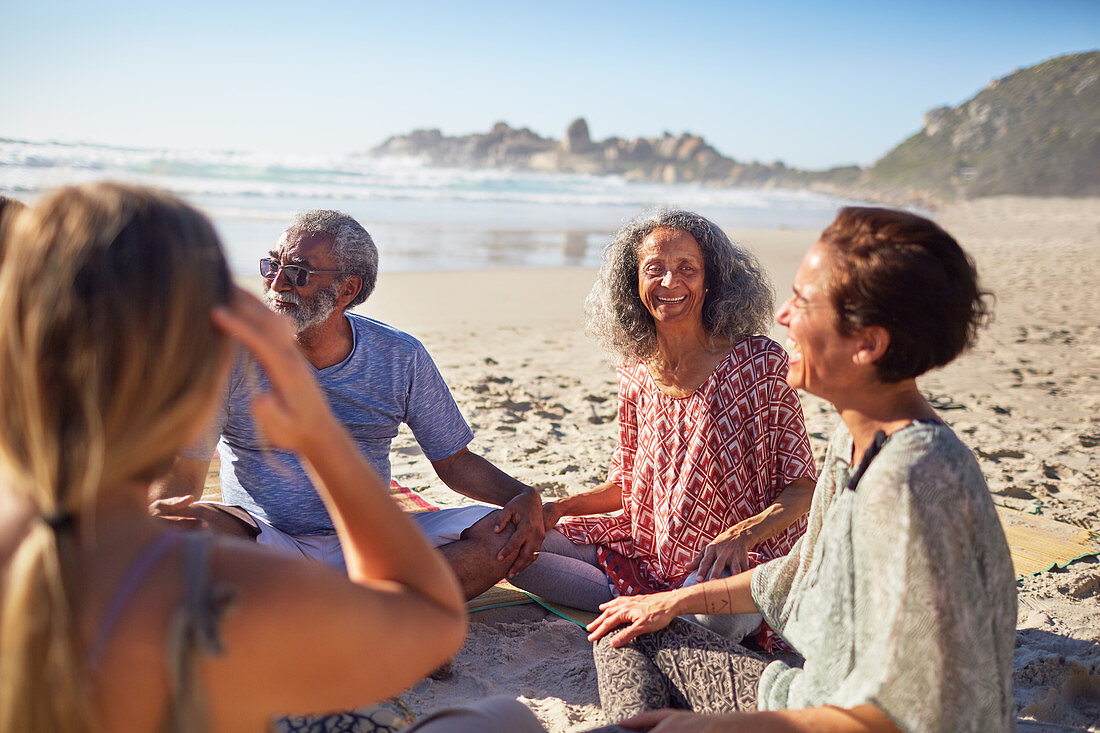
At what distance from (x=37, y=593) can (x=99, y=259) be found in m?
0.41

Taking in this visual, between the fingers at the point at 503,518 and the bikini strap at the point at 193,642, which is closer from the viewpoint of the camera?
the bikini strap at the point at 193,642

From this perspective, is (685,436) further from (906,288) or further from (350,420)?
(906,288)

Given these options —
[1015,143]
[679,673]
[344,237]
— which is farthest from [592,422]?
[1015,143]

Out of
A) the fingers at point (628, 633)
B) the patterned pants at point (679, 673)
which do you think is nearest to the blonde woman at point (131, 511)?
the patterned pants at point (679, 673)

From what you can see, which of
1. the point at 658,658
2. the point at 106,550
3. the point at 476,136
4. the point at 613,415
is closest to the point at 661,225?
the point at 658,658

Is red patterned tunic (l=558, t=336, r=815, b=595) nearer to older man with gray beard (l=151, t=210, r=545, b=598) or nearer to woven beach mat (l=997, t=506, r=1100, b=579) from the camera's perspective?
older man with gray beard (l=151, t=210, r=545, b=598)

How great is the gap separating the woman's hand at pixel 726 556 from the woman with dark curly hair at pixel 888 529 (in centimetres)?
65

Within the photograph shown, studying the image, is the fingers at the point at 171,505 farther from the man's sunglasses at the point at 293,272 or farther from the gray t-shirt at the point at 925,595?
the gray t-shirt at the point at 925,595

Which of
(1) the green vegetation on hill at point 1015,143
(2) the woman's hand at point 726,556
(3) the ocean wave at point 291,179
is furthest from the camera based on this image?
(1) the green vegetation on hill at point 1015,143

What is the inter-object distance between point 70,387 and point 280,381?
10.2 inches

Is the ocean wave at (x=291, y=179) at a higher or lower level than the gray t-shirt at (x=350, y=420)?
higher

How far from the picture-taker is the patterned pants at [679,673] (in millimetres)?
2314

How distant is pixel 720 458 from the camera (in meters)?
3.05

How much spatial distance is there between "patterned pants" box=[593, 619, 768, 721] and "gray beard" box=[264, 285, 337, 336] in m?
1.65
